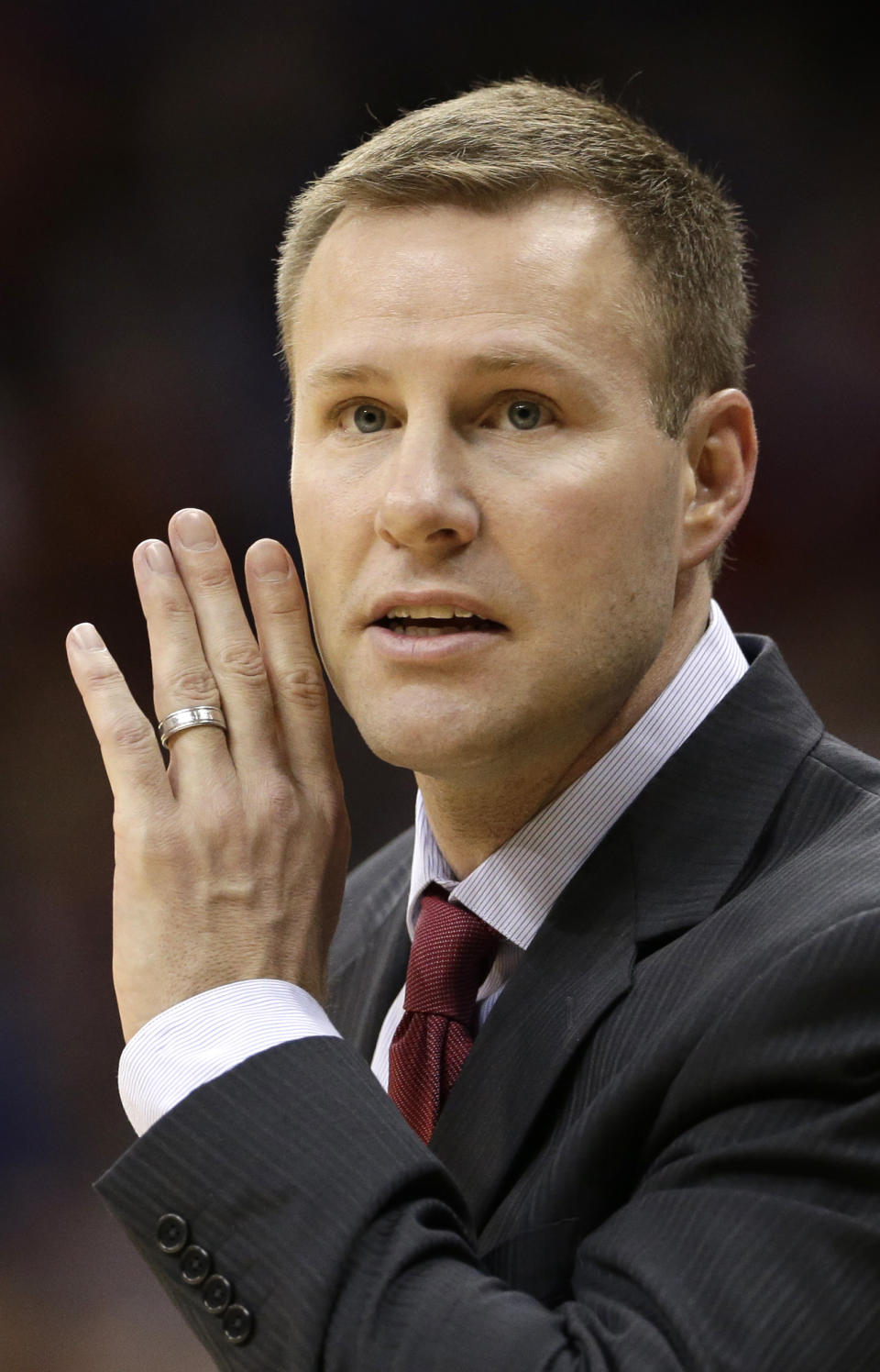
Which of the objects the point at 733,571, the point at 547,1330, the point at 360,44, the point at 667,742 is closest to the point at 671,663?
the point at 667,742

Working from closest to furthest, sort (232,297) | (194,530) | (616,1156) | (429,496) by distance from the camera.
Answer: (616,1156), (429,496), (194,530), (232,297)

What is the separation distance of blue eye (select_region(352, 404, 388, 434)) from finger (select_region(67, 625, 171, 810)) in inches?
14.1

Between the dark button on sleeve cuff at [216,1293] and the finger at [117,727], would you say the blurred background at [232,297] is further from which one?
the dark button on sleeve cuff at [216,1293]

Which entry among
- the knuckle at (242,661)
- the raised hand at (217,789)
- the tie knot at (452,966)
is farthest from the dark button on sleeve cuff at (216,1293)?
the knuckle at (242,661)

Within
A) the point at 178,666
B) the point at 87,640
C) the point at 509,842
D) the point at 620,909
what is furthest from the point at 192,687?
the point at 620,909

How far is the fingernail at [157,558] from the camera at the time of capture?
1709mm

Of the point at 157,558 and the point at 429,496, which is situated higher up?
the point at 429,496

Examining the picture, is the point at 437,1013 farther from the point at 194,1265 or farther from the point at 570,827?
the point at 194,1265

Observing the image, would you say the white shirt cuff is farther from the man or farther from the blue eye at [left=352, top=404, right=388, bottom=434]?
the blue eye at [left=352, top=404, right=388, bottom=434]

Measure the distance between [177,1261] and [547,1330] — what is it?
32cm

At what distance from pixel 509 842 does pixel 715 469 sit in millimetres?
495

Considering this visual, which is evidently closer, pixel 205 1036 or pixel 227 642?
pixel 205 1036

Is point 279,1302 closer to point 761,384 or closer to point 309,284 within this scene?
point 309,284

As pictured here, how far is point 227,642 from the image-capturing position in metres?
1.70
